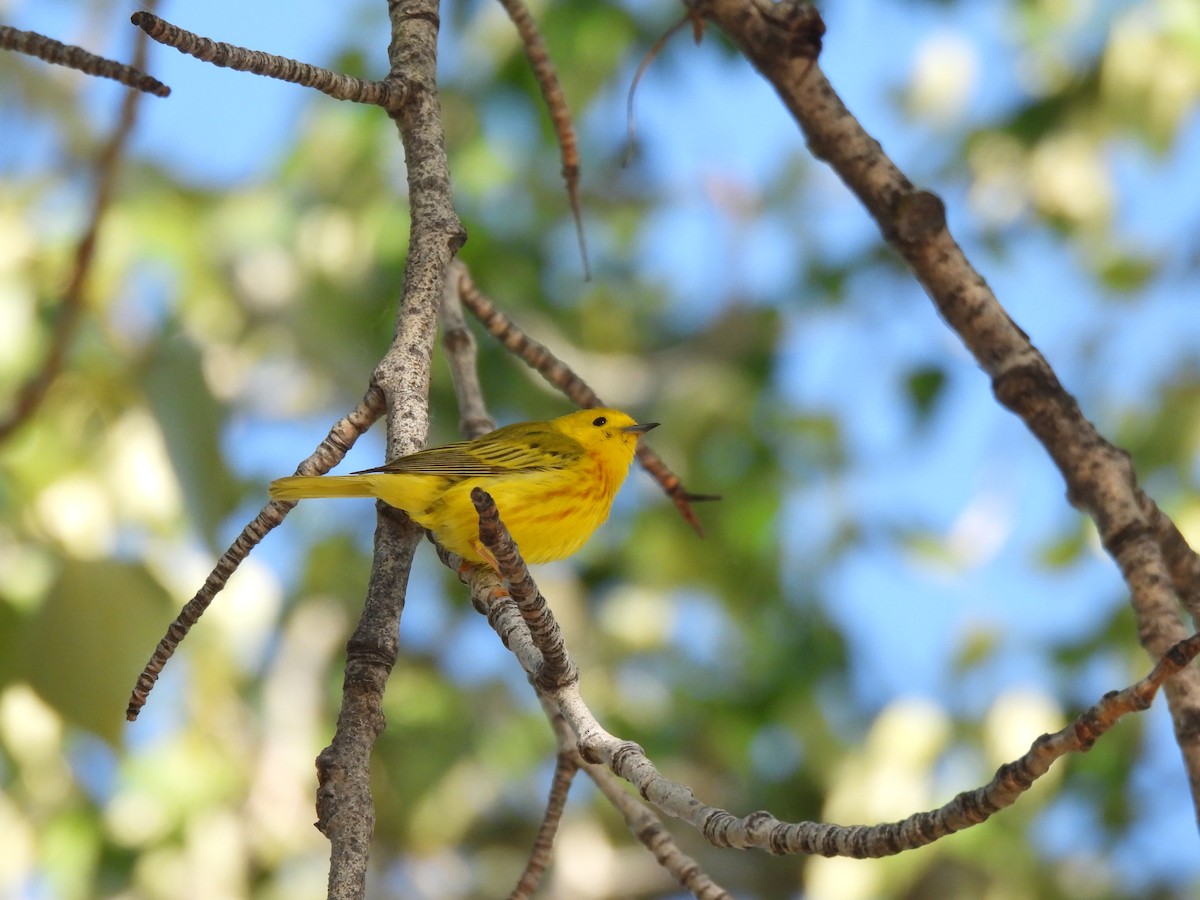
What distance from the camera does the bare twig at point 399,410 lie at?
4.60 ft

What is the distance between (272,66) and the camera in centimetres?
181

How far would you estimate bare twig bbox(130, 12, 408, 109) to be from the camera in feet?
5.30

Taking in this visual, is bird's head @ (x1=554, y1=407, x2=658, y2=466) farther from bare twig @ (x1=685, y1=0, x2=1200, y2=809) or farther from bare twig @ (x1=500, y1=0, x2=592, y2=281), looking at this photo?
bare twig @ (x1=685, y1=0, x2=1200, y2=809)

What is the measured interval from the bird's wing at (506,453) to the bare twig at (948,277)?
0.95 meters

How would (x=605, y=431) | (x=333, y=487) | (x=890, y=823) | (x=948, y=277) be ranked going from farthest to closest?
(x=605, y=431) → (x=333, y=487) → (x=948, y=277) → (x=890, y=823)

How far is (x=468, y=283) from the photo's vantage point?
2.84 meters

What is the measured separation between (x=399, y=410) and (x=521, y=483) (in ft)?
5.43

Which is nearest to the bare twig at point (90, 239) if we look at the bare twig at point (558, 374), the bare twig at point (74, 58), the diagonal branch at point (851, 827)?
the bare twig at point (74, 58)

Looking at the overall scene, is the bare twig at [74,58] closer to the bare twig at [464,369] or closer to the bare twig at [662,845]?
the bare twig at [464,369]

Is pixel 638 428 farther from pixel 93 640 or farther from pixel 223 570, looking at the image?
pixel 223 570

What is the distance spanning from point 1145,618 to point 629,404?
612cm

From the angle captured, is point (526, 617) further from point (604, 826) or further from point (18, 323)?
point (604, 826)

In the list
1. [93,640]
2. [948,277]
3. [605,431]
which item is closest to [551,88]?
[948,277]

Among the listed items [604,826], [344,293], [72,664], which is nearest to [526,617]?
[72,664]
